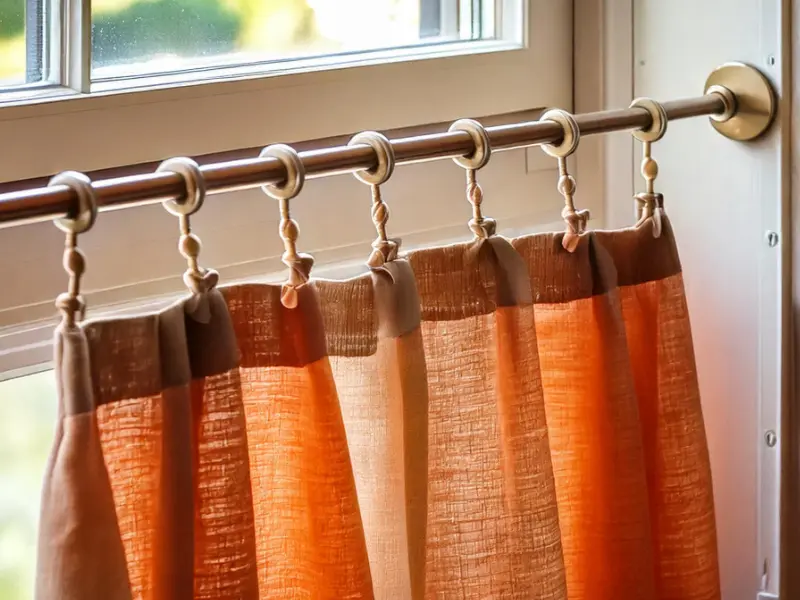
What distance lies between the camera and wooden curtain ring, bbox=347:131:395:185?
88 centimetres

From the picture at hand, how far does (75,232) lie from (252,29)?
1.31 feet

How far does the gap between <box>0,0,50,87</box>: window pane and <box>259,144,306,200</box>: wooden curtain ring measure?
0.81 ft

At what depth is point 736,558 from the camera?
123 cm

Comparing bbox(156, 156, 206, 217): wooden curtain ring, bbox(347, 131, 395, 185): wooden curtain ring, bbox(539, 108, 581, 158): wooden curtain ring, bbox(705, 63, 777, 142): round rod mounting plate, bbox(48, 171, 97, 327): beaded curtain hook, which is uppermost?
bbox(705, 63, 777, 142): round rod mounting plate

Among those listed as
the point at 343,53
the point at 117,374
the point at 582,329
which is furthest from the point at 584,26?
the point at 117,374

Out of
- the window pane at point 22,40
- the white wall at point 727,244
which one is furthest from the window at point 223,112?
the white wall at point 727,244

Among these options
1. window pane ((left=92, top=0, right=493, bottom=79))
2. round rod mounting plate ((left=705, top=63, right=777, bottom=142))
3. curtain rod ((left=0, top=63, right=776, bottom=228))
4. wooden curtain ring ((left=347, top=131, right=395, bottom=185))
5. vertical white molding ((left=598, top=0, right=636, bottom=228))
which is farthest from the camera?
vertical white molding ((left=598, top=0, right=636, bottom=228))

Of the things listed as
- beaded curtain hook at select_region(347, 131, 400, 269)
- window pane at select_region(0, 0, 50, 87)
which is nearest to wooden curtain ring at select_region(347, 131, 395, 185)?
beaded curtain hook at select_region(347, 131, 400, 269)

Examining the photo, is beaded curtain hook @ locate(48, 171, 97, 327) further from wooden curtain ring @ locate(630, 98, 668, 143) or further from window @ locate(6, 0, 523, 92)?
wooden curtain ring @ locate(630, 98, 668, 143)

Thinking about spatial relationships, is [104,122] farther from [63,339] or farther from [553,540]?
[553,540]

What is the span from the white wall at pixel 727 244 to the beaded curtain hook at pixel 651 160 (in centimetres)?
15

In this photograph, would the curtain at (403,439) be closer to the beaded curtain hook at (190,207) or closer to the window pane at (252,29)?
the beaded curtain hook at (190,207)

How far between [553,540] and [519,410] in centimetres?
12

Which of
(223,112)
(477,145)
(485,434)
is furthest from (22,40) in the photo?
(485,434)
